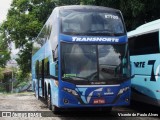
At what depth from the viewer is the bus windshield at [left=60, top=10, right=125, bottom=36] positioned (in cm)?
1218

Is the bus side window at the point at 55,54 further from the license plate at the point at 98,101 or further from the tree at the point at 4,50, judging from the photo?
the tree at the point at 4,50

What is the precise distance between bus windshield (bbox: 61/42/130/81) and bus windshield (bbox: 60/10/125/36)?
57cm

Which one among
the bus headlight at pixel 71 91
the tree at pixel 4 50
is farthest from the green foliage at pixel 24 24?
the bus headlight at pixel 71 91

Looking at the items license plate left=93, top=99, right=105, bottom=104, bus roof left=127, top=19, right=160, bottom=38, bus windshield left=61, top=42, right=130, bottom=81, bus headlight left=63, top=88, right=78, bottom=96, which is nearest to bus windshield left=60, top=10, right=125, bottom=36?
bus windshield left=61, top=42, right=130, bottom=81

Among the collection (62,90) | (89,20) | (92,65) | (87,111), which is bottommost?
(87,111)

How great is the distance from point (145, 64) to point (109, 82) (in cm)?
211

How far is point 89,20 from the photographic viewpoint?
12477 mm

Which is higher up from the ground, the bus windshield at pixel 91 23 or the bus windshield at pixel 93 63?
the bus windshield at pixel 91 23

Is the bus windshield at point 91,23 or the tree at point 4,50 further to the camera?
the tree at point 4,50

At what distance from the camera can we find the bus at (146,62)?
483 inches

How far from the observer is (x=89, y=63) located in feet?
38.4

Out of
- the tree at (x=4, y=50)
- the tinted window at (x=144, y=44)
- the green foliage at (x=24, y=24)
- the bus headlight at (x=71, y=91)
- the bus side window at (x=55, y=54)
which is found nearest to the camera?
the bus headlight at (x=71, y=91)

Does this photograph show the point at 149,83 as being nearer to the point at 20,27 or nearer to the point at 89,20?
the point at 89,20

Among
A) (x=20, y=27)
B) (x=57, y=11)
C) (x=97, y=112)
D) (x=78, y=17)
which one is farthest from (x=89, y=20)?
(x=20, y=27)
